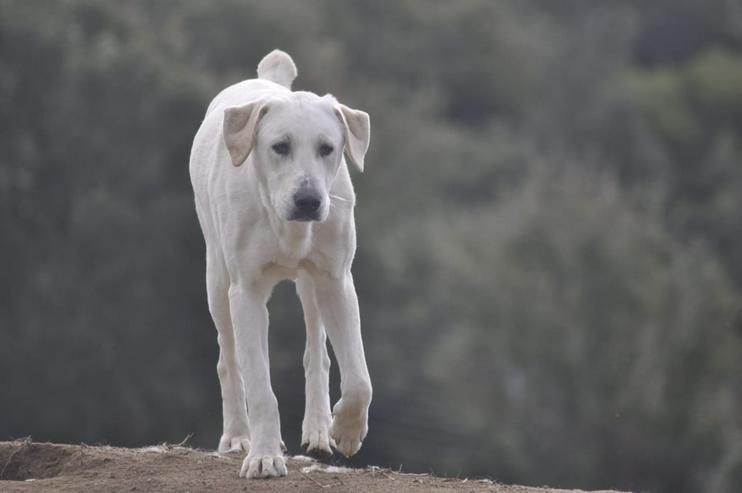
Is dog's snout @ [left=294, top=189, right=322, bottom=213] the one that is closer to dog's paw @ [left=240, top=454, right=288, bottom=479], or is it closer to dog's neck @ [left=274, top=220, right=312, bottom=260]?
dog's neck @ [left=274, top=220, right=312, bottom=260]

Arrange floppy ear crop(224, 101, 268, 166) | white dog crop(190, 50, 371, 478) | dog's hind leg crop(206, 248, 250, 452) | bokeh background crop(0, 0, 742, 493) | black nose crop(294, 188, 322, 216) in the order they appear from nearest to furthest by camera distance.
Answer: black nose crop(294, 188, 322, 216)
white dog crop(190, 50, 371, 478)
floppy ear crop(224, 101, 268, 166)
dog's hind leg crop(206, 248, 250, 452)
bokeh background crop(0, 0, 742, 493)

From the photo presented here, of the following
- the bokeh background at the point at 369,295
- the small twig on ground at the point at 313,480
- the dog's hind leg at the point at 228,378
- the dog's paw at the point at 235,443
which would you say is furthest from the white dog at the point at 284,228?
the bokeh background at the point at 369,295

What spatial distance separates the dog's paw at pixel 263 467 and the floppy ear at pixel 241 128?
1.94m

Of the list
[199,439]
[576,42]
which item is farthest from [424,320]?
[576,42]

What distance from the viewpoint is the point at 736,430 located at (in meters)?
39.6

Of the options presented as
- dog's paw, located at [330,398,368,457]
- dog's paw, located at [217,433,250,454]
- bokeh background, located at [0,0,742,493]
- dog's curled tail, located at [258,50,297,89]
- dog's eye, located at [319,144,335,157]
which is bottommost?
dog's paw, located at [217,433,250,454]

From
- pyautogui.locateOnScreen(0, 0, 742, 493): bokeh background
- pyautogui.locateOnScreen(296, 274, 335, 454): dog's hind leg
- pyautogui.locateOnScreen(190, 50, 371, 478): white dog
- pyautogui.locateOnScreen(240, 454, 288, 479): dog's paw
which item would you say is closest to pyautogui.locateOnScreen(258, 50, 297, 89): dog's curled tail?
pyautogui.locateOnScreen(190, 50, 371, 478): white dog

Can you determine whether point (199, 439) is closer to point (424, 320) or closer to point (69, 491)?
point (424, 320)

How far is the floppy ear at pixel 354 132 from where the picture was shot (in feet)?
38.7

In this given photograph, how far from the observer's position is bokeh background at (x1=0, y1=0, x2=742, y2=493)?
38.8 meters

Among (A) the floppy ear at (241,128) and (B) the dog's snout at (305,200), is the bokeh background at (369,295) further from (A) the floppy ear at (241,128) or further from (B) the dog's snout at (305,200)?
(B) the dog's snout at (305,200)

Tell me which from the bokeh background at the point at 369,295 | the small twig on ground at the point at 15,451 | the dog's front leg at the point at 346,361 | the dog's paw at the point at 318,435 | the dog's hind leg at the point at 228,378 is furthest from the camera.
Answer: the bokeh background at the point at 369,295

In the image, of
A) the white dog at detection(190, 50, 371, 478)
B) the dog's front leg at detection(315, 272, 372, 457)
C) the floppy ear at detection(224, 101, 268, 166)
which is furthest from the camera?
the dog's front leg at detection(315, 272, 372, 457)

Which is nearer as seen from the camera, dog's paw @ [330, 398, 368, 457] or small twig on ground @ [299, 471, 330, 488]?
small twig on ground @ [299, 471, 330, 488]
